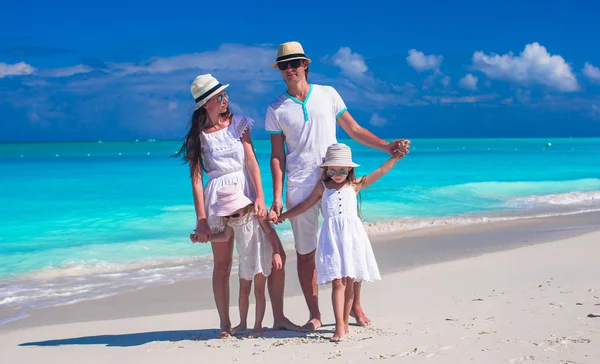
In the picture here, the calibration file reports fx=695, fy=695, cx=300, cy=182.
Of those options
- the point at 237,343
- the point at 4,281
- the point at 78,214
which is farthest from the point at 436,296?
the point at 78,214

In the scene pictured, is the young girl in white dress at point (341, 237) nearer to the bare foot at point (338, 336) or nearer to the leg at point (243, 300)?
the bare foot at point (338, 336)

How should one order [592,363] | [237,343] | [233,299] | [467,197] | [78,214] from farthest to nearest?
[467,197] → [78,214] → [233,299] → [237,343] → [592,363]

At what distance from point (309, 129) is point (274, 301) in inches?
48.2

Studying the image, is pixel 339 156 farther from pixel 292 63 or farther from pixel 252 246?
pixel 252 246

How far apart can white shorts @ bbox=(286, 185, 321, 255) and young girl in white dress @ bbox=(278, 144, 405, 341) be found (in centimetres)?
7

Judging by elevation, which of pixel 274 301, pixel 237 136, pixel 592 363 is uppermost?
pixel 237 136

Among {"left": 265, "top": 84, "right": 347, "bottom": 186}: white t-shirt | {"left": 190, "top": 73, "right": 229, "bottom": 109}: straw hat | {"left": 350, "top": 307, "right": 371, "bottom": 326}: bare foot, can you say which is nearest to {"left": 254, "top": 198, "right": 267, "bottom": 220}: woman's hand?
{"left": 265, "top": 84, "right": 347, "bottom": 186}: white t-shirt

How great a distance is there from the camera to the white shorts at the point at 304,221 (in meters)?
4.55

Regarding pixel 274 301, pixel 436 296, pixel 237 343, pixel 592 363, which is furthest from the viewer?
pixel 436 296

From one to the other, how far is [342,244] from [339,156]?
0.55 m

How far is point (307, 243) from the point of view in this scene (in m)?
4.65

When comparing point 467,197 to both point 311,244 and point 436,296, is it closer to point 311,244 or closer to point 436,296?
point 436,296

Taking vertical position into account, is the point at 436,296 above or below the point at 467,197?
below

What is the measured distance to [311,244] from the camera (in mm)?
4668
